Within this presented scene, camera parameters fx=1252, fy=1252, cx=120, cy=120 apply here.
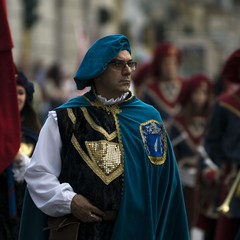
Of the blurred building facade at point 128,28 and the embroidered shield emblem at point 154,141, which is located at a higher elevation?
the embroidered shield emblem at point 154,141

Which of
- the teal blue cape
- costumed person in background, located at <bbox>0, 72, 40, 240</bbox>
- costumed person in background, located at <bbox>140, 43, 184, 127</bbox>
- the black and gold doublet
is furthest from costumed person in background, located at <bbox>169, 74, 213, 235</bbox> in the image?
the black and gold doublet

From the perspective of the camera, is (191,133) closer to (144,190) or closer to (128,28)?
(144,190)

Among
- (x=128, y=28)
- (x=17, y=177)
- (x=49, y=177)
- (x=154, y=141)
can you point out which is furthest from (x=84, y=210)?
(x=128, y=28)

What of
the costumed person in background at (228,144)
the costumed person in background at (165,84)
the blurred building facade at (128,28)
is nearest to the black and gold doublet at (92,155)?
the costumed person in background at (228,144)

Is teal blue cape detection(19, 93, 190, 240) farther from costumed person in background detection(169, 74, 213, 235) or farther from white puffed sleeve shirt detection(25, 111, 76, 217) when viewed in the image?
costumed person in background detection(169, 74, 213, 235)

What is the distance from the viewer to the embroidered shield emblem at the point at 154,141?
23.2ft

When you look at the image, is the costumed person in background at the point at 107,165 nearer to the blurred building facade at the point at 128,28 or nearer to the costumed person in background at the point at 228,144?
the costumed person in background at the point at 228,144

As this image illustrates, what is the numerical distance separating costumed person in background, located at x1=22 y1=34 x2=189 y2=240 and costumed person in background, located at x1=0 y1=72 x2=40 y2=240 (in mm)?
864

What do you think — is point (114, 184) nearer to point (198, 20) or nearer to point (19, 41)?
point (19, 41)

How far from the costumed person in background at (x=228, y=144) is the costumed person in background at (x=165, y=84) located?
3.97 m

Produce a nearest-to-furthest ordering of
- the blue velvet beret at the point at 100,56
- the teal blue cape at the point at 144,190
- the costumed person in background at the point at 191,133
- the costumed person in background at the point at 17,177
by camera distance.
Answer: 1. the teal blue cape at the point at 144,190
2. the blue velvet beret at the point at 100,56
3. the costumed person in background at the point at 17,177
4. the costumed person in background at the point at 191,133

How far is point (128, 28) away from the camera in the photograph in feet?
143

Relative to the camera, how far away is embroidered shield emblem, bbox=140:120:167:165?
706 cm

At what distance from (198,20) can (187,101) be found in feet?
154
